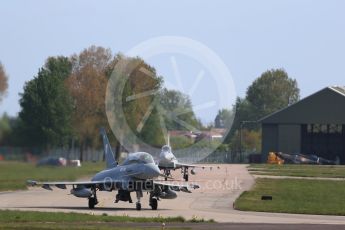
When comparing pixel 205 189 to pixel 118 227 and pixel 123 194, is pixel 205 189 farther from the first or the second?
pixel 118 227

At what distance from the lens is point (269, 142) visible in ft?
414

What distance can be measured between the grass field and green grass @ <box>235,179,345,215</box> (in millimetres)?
8035

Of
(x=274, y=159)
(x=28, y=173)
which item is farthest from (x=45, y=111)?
(x=274, y=159)

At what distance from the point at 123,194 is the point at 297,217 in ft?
25.0

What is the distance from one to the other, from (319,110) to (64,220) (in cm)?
9207

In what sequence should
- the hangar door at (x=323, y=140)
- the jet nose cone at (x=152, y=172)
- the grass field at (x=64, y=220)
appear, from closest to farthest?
the grass field at (x=64, y=220), the jet nose cone at (x=152, y=172), the hangar door at (x=323, y=140)

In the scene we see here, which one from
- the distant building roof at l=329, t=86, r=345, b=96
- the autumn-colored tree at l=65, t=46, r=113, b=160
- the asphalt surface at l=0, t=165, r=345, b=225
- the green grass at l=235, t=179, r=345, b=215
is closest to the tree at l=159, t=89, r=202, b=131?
the autumn-colored tree at l=65, t=46, r=113, b=160

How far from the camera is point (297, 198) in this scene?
162ft

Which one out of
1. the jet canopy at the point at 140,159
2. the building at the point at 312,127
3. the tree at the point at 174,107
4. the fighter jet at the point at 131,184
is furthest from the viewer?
the building at the point at 312,127

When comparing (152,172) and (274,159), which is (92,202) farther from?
(274,159)

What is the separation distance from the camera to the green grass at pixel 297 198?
42.2 m

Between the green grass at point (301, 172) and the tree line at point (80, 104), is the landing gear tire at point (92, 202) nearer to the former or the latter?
the tree line at point (80, 104)

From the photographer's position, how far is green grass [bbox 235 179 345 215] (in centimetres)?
4222

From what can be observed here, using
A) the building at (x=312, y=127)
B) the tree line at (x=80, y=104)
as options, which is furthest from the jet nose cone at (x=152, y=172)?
the building at (x=312, y=127)
